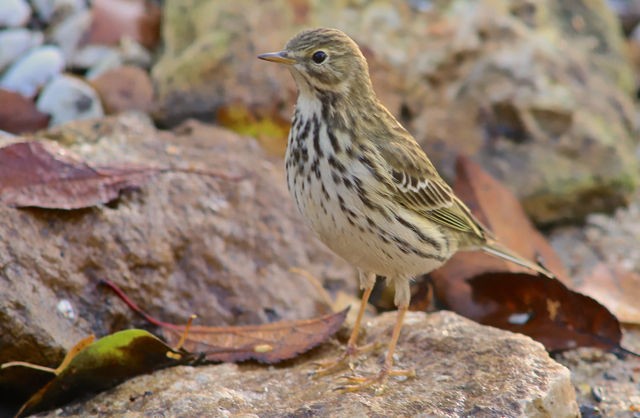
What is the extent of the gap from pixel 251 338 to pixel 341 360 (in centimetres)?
54

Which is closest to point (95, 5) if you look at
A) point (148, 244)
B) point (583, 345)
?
point (148, 244)

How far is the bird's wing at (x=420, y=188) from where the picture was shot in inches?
144

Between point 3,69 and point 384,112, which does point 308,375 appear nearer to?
point 384,112

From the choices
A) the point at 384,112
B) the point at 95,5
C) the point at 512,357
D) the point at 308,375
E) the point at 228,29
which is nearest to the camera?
the point at 512,357

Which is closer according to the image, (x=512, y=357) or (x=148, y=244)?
(x=512, y=357)

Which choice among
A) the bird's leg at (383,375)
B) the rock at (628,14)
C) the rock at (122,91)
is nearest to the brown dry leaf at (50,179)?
the bird's leg at (383,375)

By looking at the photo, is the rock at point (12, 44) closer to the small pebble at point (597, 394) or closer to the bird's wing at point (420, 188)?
the bird's wing at point (420, 188)

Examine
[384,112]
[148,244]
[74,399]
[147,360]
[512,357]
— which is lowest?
[74,399]

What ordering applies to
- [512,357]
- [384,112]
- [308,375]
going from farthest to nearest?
[384,112] < [308,375] < [512,357]

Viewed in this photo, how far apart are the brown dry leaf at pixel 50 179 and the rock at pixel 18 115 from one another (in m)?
1.71

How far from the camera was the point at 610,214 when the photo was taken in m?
6.29

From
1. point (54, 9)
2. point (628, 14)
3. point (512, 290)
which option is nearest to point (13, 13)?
point (54, 9)

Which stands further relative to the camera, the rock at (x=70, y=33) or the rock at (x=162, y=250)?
the rock at (x=70, y=33)

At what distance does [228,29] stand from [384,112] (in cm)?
285
